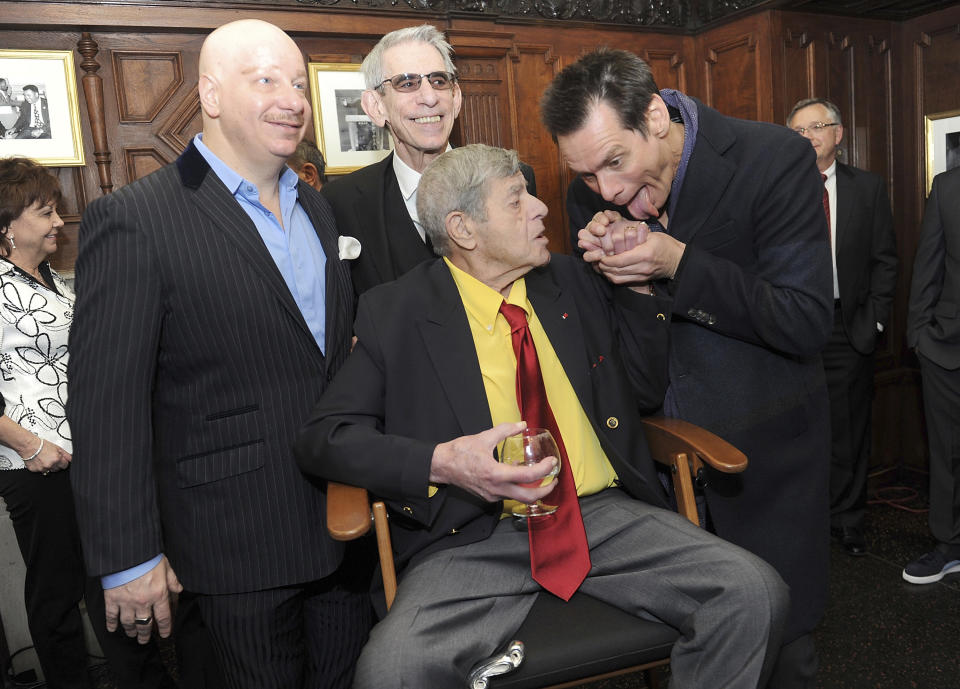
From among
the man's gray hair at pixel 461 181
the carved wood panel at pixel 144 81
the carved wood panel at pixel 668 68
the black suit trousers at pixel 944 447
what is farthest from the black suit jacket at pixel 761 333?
the carved wood panel at pixel 668 68

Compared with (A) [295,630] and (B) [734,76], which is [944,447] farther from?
(A) [295,630]

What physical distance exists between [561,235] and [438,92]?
2.26 meters

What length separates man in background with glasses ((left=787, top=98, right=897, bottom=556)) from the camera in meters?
3.80

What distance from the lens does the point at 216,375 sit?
65.0 inches

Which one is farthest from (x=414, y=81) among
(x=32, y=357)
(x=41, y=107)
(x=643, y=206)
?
(x=41, y=107)

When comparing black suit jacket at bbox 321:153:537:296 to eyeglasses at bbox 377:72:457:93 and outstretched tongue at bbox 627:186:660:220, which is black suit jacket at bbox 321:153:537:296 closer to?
eyeglasses at bbox 377:72:457:93

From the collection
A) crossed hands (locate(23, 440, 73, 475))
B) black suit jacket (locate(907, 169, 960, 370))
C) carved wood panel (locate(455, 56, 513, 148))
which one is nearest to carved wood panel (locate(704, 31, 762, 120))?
black suit jacket (locate(907, 169, 960, 370))

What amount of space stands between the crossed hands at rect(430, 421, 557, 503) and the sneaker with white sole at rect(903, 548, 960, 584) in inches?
102

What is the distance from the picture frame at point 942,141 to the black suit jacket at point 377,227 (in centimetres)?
342

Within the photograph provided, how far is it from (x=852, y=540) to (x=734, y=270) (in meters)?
2.57

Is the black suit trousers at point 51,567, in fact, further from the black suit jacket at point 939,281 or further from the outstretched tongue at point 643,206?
the black suit jacket at point 939,281

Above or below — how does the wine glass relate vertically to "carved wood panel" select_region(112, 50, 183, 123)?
below

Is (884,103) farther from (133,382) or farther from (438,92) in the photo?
(133,382)

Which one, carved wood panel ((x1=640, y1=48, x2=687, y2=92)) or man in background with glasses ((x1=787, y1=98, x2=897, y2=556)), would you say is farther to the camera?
carved wood panel ((x1=640, y1=48, x2=687, y2=92))
